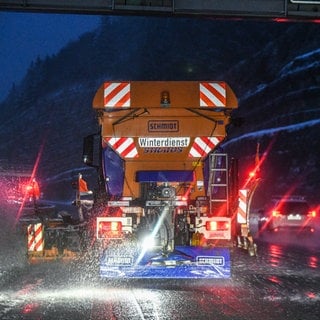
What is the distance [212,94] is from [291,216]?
11.5 metres

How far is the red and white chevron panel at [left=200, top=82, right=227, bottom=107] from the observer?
11.9 m

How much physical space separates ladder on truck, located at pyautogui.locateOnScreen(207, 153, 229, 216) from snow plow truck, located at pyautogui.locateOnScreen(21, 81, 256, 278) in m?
0.02

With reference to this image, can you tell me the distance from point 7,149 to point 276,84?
4891cm

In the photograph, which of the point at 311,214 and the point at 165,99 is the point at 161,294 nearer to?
the point at 165,99

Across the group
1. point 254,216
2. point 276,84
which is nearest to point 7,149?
point 276,84

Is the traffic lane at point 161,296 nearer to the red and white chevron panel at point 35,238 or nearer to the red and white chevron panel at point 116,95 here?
the red and white chevron panel at point 35,238

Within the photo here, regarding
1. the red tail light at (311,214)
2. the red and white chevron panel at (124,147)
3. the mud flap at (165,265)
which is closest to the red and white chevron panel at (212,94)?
the red and white chevron panel at (124,147)

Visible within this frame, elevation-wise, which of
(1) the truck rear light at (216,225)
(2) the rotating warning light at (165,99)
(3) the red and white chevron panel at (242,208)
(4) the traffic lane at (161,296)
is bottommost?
(4) the traffic lane at (161,296)

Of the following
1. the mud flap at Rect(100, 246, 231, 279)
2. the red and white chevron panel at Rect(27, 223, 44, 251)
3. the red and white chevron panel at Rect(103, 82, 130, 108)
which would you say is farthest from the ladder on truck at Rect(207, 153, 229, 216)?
the red and white chevron panel at Rect(27, 223, 44, 251)

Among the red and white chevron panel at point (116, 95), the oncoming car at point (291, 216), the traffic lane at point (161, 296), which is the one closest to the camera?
the traffic lane at point (161, 296)

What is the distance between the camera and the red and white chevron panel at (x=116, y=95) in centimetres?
1170

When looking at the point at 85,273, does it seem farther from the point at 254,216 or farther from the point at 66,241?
the point at 254,216

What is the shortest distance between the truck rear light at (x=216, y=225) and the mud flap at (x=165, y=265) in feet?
1.86

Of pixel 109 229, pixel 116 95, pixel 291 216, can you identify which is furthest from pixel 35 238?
pixel 291 216
